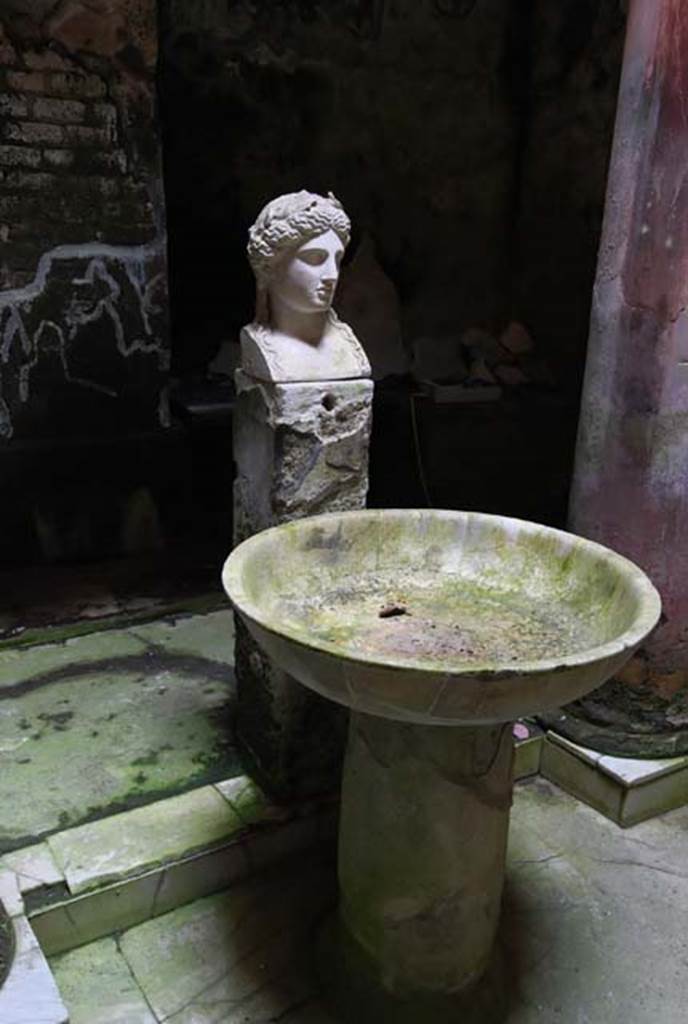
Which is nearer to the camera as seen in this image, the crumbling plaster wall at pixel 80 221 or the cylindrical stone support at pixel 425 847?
the cylindrical stone support at pixel 425 847

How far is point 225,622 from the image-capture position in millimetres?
3518

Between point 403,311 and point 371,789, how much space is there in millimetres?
3880

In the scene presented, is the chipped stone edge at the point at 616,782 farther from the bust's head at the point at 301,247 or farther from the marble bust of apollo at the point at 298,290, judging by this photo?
the bust's head at the point at 301,247

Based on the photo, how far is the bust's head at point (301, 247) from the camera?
2.16 metres

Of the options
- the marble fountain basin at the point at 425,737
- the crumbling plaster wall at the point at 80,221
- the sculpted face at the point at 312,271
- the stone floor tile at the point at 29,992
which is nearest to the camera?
the stone floor tile at the point at 29,992

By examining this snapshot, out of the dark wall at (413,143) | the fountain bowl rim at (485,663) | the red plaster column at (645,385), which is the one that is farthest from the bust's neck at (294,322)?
the dark wall at (413,143)

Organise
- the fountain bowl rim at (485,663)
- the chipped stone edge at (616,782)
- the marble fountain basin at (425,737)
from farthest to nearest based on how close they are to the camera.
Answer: the chipped stone edge at (616,782) < the marble fountain basin at (425,737) < the fountain bowl rim at (485,663)

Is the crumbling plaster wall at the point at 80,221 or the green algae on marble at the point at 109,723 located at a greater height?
the crumbling plaster wall at the point at 80,221

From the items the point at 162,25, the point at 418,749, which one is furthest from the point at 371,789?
the point at 162,25

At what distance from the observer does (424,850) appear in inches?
73.9

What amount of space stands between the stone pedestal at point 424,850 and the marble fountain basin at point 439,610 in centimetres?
21

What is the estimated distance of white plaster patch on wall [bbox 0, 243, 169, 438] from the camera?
3.68 m

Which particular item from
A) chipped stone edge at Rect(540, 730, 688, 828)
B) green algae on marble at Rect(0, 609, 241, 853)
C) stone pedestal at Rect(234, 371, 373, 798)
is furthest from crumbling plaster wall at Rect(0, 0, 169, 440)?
chipped stone edge at Rect(540, 730, 688, 828)

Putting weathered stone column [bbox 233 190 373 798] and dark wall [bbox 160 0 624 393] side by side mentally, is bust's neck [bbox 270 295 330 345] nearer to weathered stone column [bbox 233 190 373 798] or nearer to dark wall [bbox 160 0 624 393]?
weathered stone column [bbox 233 190 373 798]
